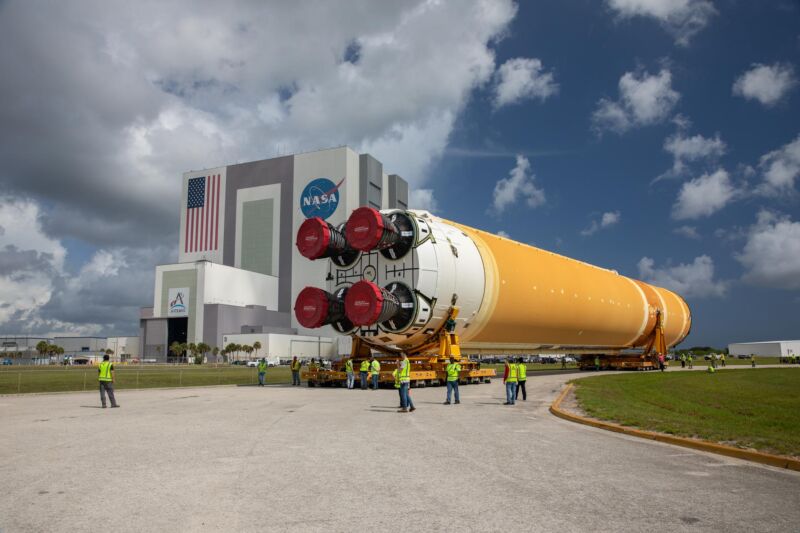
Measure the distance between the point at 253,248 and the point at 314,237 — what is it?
81.9 m

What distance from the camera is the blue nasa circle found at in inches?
3716

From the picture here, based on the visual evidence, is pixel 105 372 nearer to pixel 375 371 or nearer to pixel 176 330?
pixel 375 371

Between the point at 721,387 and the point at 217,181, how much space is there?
9652cm

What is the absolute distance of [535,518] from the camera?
5.64m

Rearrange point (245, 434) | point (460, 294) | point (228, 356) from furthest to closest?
point (228, 356) < point (460, 294) < point (245, 434)

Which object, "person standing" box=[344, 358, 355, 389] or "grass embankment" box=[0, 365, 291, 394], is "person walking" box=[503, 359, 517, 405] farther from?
"grass embankment" box=[0, 365, 291, 394]

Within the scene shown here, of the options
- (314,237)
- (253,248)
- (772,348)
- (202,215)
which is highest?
(202,215)

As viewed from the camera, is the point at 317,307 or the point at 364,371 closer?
the point at 317,307

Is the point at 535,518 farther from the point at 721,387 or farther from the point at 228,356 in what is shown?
the point at 228,356

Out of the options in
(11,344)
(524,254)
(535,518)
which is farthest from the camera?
(11,344)

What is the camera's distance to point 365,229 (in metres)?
22.2

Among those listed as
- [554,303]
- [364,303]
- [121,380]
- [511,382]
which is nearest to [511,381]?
[511,382]

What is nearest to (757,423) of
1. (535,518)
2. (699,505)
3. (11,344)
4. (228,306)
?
(699,505)

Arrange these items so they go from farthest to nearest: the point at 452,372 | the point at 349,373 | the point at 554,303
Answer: the point at 554,303 → the point at 349,373 → the point at 452,372
